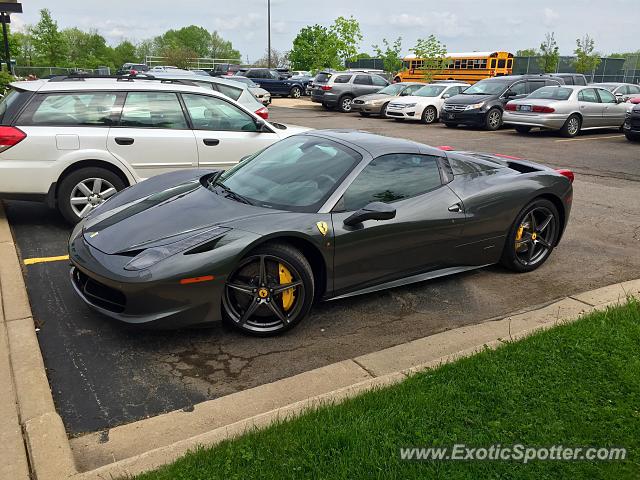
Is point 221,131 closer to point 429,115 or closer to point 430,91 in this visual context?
point 429,115

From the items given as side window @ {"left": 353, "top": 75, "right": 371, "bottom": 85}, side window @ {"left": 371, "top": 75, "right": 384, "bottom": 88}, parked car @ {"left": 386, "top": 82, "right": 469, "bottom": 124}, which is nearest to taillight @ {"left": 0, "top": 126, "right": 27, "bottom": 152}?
parked car @ {"left": 386, "top": 82, "right": 469, "bottom": 124}

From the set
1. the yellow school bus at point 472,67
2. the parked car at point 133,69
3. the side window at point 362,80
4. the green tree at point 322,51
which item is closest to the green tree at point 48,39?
the parked car at point 133,69

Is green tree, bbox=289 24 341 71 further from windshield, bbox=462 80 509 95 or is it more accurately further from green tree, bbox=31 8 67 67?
green tree, bbox=31 8 67 67

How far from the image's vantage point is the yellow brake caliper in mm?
3951

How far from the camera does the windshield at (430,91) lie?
69.5ft

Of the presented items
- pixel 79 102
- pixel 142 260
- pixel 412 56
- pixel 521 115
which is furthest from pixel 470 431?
pixel 412 56

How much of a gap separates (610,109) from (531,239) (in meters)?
14.4

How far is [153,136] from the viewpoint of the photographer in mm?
6559

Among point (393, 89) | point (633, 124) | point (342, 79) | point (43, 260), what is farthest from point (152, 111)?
point (342, 79)

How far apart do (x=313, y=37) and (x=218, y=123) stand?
40.8 meters

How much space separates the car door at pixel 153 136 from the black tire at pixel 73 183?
0.26 m

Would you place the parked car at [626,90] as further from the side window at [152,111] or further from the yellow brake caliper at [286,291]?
the yellow brake caliper at [286,291]

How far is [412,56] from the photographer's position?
143 ft

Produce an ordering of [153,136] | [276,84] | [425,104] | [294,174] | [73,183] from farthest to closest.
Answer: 1. [276,84]
2. [425,104]
3. [153,136]
4. [73,183]
5. [294,174]
